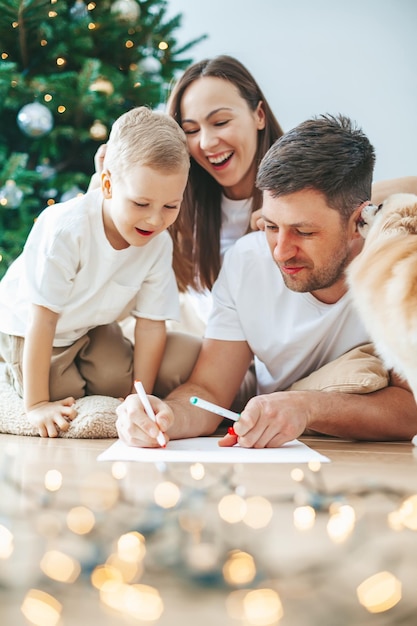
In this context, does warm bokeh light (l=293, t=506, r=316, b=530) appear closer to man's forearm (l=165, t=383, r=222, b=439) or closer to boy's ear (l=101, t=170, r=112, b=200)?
man's forearm (l=165, t=383, r=222, b=439)

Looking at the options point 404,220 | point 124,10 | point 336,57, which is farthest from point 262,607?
point 336,57

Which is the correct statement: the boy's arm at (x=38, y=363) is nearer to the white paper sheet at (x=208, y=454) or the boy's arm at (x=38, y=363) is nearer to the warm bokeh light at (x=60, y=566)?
the white paper sheet at (x=208, y=454)

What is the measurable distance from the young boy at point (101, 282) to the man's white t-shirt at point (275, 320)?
0.15 m

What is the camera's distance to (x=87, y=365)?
70.6 inches

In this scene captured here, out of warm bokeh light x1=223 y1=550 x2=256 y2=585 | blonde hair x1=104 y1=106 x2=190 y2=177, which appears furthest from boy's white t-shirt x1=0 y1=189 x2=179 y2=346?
warm bokeh light x1=223 y1=550 x2=256 y2=585

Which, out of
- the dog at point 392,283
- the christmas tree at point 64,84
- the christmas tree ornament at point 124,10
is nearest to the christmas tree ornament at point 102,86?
the christmas tree at point 64,84

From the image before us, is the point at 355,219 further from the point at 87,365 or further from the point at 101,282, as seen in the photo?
the point at 87,365

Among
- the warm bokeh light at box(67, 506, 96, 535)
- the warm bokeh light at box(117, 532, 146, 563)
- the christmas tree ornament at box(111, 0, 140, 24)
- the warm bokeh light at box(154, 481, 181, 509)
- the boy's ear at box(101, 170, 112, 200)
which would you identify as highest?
the christmas tree ornament at box(111, 0, 140, 24)

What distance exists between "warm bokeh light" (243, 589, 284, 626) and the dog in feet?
1.94

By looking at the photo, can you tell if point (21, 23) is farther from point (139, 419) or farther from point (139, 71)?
point (139, 419)

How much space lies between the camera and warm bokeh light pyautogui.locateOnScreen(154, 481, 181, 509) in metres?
0.93

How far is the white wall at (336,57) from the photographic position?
10.9 ft

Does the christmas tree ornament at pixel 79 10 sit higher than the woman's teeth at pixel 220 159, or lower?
higher

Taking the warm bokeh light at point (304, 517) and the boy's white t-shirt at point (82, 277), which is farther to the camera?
the boy's white t-shirt at point (82, 277)
